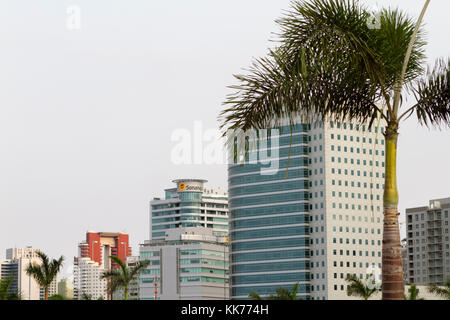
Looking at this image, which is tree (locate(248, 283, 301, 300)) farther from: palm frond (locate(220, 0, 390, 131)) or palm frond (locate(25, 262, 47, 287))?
palm frond (locate(220, 0, 390, 131))

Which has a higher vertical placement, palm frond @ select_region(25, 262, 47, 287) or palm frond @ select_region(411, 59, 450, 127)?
palm frond @ select_region(411, 59, 450, 127)

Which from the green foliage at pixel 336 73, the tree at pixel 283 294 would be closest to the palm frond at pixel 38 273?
the tree at pixel 283 294

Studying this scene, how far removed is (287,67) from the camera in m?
11.8

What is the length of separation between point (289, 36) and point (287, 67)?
17.9 inches

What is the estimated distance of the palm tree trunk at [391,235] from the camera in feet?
35.0

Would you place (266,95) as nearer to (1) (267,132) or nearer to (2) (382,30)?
(1) (267,132)

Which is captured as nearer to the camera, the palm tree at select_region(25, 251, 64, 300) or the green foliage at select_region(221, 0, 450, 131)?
the green foliage at select_region(221, 0, 450, 131)

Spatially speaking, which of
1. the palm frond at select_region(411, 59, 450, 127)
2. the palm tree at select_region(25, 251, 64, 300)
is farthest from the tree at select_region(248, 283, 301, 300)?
the palm frond at select_region(411, 59, 450, 127)

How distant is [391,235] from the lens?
11.0 m

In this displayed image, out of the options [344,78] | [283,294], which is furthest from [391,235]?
[283,294]

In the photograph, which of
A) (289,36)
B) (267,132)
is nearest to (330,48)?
(289,36)

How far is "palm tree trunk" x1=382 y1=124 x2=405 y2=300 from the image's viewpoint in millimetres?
10672

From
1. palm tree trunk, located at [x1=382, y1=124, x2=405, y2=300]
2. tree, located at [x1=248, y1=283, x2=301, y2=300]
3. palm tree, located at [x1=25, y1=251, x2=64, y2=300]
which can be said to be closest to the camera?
palm tree trunk, located at [x1=382, y1=124, x2=405, y2=300]

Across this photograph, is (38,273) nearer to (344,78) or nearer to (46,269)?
(46,269)
